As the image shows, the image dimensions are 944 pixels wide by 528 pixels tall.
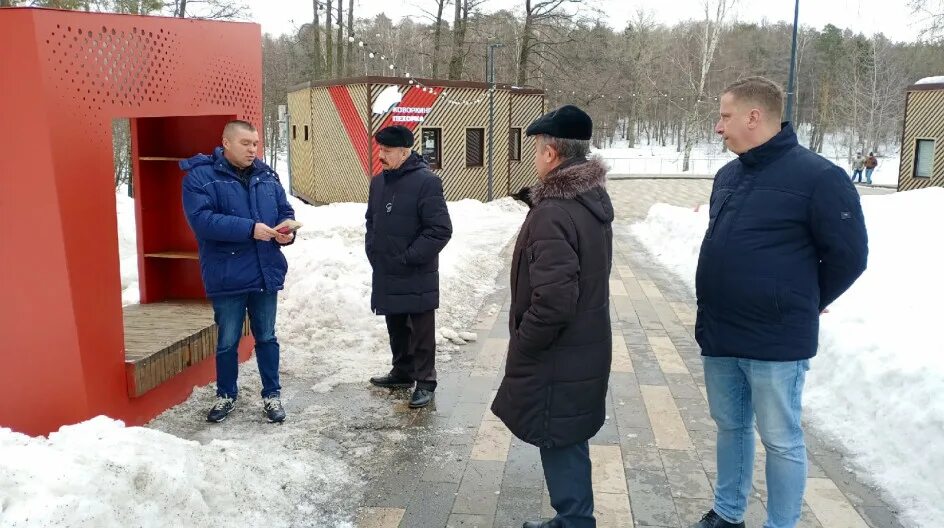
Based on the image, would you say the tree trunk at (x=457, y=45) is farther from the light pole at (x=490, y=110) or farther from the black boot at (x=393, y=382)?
the black boot at (x=393, y=382)

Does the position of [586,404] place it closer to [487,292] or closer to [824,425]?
[824,425]

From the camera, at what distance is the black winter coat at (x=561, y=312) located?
2.75 meters

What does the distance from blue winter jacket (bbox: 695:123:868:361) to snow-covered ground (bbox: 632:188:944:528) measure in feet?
4.30

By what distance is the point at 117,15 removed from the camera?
4.27 metres

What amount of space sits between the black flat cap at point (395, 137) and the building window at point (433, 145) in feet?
48.9

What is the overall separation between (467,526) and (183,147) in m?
4.08

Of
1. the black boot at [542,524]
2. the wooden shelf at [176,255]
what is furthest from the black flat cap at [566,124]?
the wooden shelf at [176,255]

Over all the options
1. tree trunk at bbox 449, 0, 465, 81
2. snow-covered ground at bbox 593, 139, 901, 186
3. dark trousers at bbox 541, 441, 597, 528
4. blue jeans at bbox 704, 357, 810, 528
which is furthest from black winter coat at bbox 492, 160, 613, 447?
snow-covered ground at bbox 593, 139, 901, 186

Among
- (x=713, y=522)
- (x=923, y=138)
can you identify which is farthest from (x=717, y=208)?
(x=923, y=138)

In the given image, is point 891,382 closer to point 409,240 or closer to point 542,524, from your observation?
point 542,524

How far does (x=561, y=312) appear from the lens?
2.74m

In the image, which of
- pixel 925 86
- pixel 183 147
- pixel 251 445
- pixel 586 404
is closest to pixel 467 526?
pixel 586 404

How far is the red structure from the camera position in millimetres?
3623

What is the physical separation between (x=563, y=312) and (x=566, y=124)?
2.40ft
